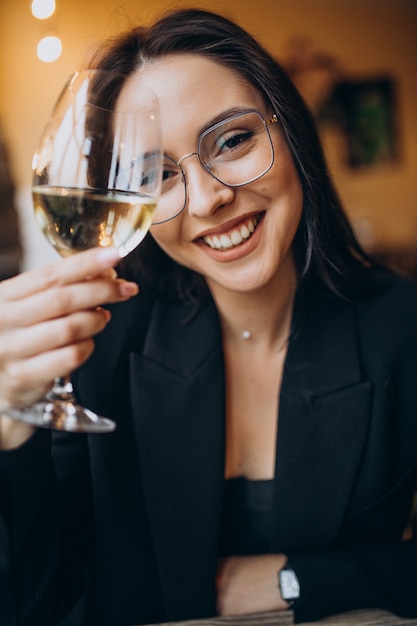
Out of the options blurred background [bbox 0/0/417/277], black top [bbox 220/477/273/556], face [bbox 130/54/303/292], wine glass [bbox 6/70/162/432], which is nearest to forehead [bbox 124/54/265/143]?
face [bbox 130/54/303/292]

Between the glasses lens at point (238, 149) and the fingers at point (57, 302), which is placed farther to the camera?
the glasses lens at point (238, 149)

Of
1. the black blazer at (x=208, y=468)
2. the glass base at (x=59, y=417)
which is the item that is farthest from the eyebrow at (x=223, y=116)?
the glass base at (x=59, y=417)

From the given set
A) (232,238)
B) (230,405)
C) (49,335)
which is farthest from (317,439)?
(49,335)

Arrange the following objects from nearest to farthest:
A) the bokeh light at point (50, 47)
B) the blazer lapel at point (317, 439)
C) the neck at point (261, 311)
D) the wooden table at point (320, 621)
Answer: the wooden table at point (320, 621) → the blazer lapel at point (317, 439) → the neck at point (261, 311) → the bokeh light at point (50, 47)

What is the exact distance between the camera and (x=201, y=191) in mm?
1080

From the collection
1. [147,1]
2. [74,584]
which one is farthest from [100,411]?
[147,1]

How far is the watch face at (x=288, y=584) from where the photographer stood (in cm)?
119

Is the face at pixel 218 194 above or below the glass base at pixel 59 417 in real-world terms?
above

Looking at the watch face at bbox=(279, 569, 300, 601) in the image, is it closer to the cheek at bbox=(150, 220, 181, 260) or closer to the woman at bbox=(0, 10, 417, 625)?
the woman at bbox=(0, 10, 417, 625)

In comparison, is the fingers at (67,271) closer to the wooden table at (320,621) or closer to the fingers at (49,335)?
the fingers at (49,335)

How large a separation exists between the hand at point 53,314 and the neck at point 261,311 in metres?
0.74

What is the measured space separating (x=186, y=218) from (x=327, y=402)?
1.75ft

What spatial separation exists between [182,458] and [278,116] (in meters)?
0.75

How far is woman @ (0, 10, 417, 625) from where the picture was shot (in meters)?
1.10
